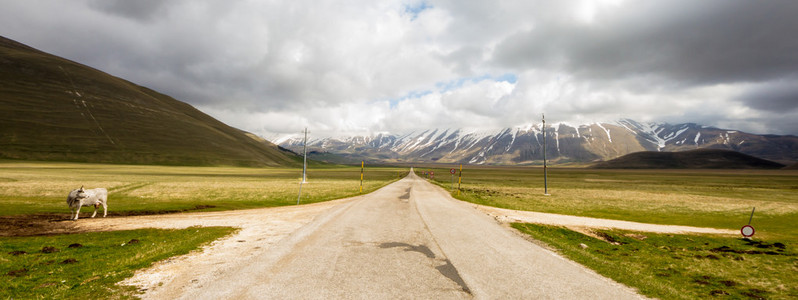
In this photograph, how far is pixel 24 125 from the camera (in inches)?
5950

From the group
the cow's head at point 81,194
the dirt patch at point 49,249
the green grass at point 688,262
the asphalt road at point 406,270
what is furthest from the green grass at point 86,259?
the green grass at point 688,262

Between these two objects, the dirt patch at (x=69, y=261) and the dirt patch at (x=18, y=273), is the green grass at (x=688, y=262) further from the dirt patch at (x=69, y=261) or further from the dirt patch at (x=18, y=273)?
the dirt patch at (x=18, y=273)

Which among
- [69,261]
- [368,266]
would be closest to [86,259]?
[69,261]

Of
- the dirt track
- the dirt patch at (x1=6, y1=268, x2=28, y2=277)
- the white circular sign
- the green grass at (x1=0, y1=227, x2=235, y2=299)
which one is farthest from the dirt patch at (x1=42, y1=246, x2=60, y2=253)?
the white circular sign

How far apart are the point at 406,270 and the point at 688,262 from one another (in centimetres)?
1344

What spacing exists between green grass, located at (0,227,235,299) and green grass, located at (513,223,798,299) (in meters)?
14.9

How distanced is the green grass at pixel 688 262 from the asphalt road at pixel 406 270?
1.38 metres

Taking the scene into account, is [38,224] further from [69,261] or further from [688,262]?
[688,262]

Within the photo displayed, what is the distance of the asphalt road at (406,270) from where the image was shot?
8.45 m

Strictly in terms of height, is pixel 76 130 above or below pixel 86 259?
above

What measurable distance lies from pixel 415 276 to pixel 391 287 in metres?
1.18

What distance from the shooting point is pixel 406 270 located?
10.4 metres

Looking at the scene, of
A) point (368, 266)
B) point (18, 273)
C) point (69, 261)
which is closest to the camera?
point (18, 273)

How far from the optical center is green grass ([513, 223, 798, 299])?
10.2 metres
